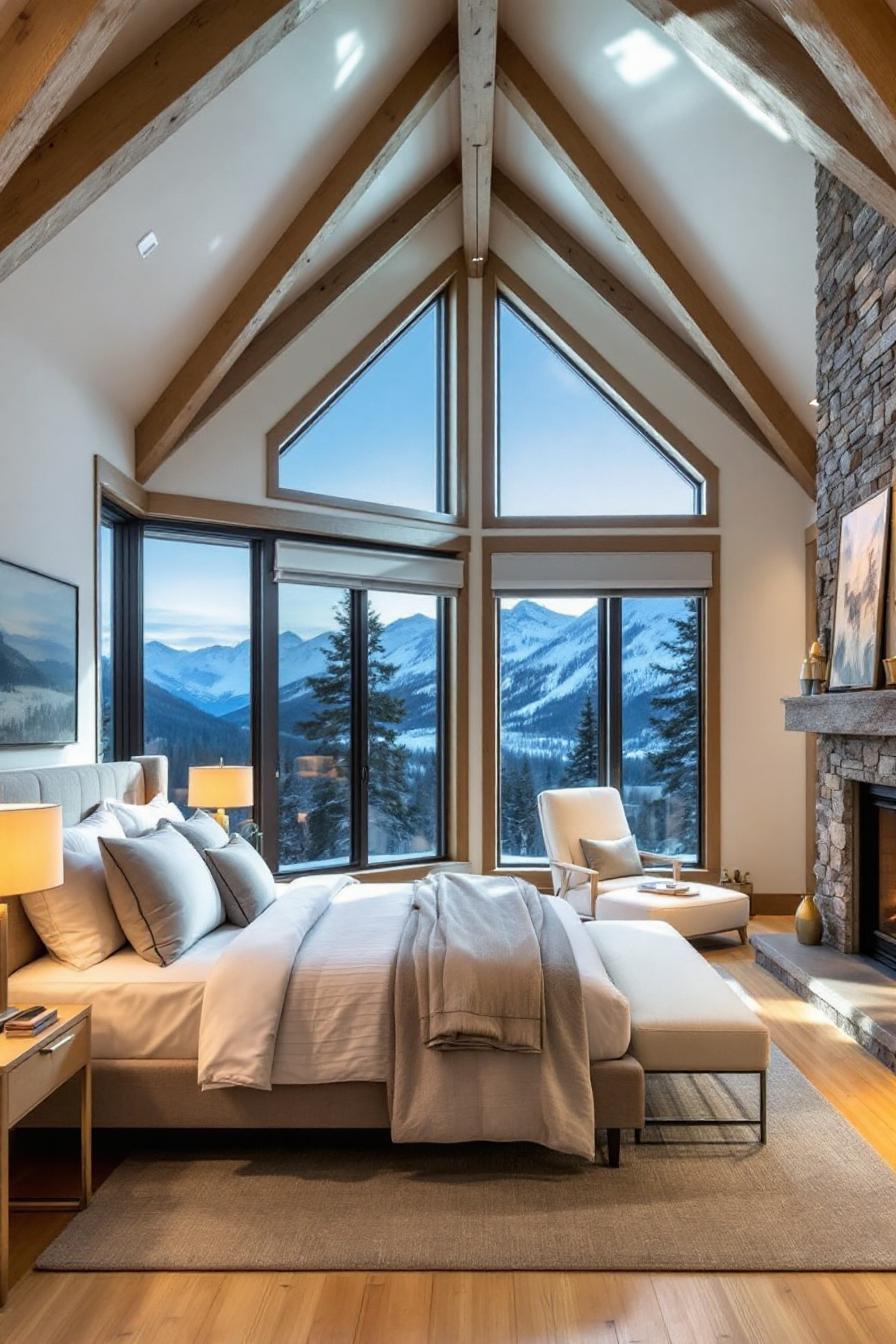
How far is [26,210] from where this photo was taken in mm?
3473

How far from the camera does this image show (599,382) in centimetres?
730

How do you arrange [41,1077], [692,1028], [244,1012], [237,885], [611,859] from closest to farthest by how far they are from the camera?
1. [41,1077]
2. [244,1012]
3. [692,1028]
4. [237,885]
5. [611,859]

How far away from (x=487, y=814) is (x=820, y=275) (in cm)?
395

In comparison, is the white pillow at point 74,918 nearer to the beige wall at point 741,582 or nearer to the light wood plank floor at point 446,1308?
the light wood plank floor at point 446,1308

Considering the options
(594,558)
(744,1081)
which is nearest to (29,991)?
(744,1081)

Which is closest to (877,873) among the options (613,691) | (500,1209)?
(613,691)

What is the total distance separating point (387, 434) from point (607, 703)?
245 centimetres

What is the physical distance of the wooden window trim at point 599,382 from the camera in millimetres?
7199

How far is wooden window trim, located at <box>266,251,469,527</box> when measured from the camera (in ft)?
21.2

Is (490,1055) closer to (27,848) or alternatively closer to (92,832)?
(27,848)

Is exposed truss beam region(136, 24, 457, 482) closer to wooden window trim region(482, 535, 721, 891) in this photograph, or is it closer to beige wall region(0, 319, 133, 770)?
beige wall region(0, 319, 133, 770)

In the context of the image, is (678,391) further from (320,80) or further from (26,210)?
(26,210)

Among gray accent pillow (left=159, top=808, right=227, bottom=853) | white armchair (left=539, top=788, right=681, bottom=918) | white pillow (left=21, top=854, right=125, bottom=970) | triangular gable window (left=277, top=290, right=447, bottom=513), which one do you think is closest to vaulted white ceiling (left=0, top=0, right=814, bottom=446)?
triangular gable window (left=277, top=290, right=447, bottom=513)

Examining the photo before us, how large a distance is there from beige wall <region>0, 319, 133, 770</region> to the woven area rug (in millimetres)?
1854
